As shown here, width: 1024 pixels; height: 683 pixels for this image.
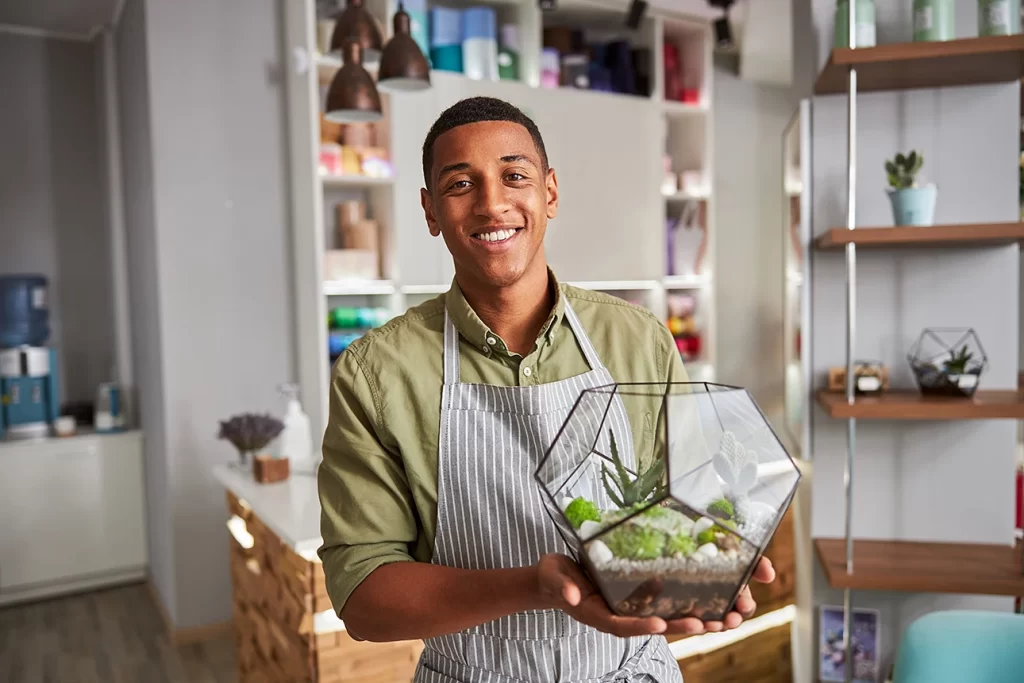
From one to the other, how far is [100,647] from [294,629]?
1.93m

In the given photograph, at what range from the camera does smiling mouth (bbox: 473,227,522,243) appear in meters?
1.08

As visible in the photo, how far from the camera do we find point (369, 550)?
1076 mm

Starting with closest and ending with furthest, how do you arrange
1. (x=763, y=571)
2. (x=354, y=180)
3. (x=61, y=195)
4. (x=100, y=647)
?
(x=763, y=571)
(x=354, y=180)
(x=100, y=647)
(x=61, y=195)

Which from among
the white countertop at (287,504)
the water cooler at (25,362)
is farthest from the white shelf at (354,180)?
the water cooler at (25,362)

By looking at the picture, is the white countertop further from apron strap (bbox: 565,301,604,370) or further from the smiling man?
apron strap (bbox: 565,301,604,370)

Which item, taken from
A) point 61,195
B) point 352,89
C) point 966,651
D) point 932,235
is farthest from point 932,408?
point 61,195

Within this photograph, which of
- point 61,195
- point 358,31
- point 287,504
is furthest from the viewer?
point 61,195

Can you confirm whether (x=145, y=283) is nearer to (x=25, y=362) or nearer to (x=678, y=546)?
(x=25, y=362)

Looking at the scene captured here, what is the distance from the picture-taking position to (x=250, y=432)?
286 cm

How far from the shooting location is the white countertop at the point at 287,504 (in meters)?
2.03

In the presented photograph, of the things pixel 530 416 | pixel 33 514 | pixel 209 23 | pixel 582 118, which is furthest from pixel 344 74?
pixel 33 514

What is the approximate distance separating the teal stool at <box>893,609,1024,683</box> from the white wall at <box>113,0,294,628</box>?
112 inches

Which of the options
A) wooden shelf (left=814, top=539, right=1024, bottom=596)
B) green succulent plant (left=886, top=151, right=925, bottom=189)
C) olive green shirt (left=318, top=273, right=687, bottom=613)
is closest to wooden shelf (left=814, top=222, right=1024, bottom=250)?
green succulent plant (left=886, top=151, right=925, bottom=189)

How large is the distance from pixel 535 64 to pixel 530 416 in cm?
298
